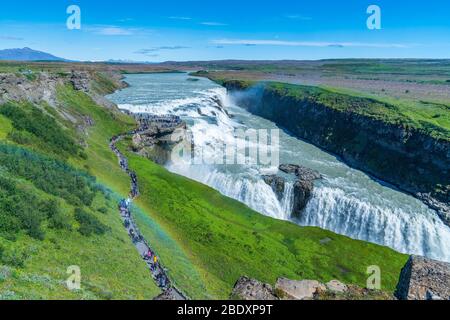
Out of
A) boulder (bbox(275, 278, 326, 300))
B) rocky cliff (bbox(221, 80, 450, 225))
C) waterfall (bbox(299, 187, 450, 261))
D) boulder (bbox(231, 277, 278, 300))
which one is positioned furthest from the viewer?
rocky cliff (bbox(221, 80, 450, 225))

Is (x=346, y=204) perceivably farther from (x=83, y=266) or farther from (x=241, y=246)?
(x=83, y=266)

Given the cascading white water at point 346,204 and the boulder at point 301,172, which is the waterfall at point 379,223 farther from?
the boulder at point 301,172

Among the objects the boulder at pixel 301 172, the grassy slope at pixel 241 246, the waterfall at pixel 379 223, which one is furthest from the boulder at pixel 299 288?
the boulder at pixel 301 172

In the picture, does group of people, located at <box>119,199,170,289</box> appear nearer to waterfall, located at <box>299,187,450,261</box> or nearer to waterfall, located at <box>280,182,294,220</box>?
waterfall, located at <box>280,182,294,220</box>

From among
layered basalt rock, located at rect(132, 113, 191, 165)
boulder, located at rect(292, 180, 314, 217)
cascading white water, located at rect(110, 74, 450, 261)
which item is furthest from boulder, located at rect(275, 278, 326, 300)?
layered basalt rock, located at rect(132, 113, 191, 165)

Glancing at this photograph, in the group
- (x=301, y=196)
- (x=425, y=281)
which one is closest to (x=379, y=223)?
(x=301, y=196)
